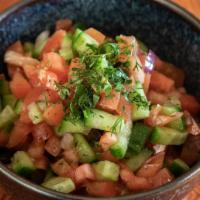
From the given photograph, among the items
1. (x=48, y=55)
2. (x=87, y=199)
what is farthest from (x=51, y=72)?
(x=87, y=199)

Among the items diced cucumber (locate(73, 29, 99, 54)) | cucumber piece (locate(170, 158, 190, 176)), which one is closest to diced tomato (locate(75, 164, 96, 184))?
cucumber piece (locate(170, 158, 190, 176))

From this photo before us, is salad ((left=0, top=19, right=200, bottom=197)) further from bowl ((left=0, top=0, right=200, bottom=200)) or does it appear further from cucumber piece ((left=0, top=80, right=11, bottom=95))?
bowl ((left=0, top=0, right=200, bottom=200))

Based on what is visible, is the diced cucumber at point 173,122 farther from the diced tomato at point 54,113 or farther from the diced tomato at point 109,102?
the diced tomato at point 54,113

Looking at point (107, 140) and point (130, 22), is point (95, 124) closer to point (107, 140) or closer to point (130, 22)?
point (107, 140)

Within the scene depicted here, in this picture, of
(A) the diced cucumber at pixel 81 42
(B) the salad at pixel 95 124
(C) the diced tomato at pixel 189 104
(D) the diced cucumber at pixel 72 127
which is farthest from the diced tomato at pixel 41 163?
(C) the diced tomato at pixel 189 104

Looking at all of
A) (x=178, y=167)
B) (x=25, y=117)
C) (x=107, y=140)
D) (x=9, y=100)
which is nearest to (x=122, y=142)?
(x=107, y=140)
